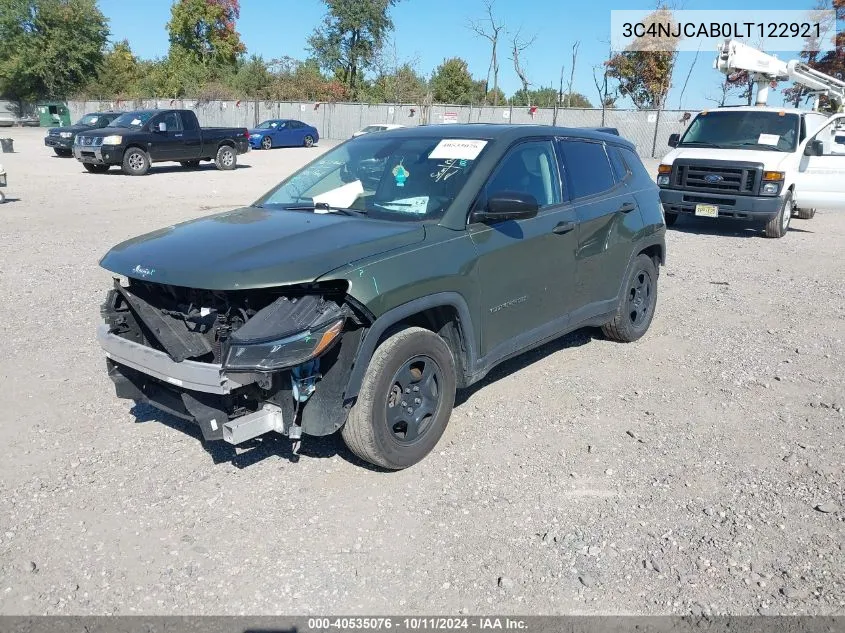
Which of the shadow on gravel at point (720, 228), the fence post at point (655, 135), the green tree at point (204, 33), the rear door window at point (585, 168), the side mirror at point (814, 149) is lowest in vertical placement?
the shadow on gravel at point (720, 228)

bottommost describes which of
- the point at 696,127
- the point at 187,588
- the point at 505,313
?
the point at 187,588

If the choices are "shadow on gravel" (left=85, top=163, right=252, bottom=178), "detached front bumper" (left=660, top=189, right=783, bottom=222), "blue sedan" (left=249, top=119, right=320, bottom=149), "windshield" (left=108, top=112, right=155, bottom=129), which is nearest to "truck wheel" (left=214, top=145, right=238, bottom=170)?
"shadow on gravel" (left=85, top=163, right=252, bottom=178)

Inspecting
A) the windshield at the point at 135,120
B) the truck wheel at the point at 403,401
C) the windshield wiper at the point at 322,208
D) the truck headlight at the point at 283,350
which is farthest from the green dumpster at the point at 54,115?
the truck headlight at the point at 283,350

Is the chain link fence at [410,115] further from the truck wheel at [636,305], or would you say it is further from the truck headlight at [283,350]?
the truck headlight at [283,350]

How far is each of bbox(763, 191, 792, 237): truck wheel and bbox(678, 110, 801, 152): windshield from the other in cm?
88

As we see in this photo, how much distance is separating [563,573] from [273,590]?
1288 mm

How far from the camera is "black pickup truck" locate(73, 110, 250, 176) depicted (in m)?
19.5

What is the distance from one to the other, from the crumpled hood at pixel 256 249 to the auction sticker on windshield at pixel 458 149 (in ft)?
2.32

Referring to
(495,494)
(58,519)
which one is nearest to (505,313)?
(495,494)

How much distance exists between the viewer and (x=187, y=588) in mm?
3025

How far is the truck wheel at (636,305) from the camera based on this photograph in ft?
19.5

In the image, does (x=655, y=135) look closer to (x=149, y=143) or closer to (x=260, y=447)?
(x=149, y=143)

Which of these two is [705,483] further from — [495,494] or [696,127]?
[696,127]

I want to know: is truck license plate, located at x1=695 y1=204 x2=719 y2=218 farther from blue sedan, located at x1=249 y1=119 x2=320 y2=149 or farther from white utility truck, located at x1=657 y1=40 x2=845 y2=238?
blue sedan, located at x1=249 y1=119 x2=320 y2=149
